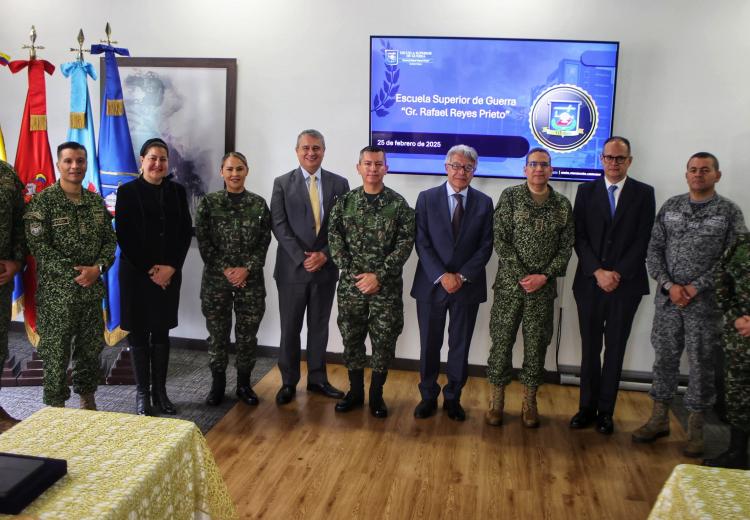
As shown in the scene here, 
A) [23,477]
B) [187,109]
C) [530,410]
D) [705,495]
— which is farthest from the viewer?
[187,109]

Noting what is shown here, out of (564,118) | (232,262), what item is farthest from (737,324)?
(232,262)

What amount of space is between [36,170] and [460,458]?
334cm

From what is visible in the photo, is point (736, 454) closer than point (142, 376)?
Yes

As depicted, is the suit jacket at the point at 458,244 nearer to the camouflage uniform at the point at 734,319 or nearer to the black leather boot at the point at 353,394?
the black leather boot at the point at 353,394

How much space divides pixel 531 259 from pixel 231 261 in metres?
1.79

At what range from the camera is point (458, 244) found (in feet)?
11.9

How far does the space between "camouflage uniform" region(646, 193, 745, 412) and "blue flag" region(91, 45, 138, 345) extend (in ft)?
11.4

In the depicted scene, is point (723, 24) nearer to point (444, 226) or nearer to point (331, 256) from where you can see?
point (444, 226)

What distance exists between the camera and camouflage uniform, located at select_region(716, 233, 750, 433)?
2.90 m

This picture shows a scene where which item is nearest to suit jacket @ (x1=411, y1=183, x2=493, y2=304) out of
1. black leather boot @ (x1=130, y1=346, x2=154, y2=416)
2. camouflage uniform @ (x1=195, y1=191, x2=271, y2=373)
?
camouflage uniform @ (x1=195, y1=191, x2=271, y2=373)

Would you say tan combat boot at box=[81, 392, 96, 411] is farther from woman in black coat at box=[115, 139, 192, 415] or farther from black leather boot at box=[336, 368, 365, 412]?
black leather boot at box=[336, 368, 365, 412]

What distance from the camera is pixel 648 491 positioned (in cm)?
298

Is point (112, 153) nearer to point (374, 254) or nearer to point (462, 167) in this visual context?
point (374, 254)

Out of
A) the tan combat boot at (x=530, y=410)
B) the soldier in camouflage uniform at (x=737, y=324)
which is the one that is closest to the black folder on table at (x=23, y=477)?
the tan combat boot at (x=530, y=410)
